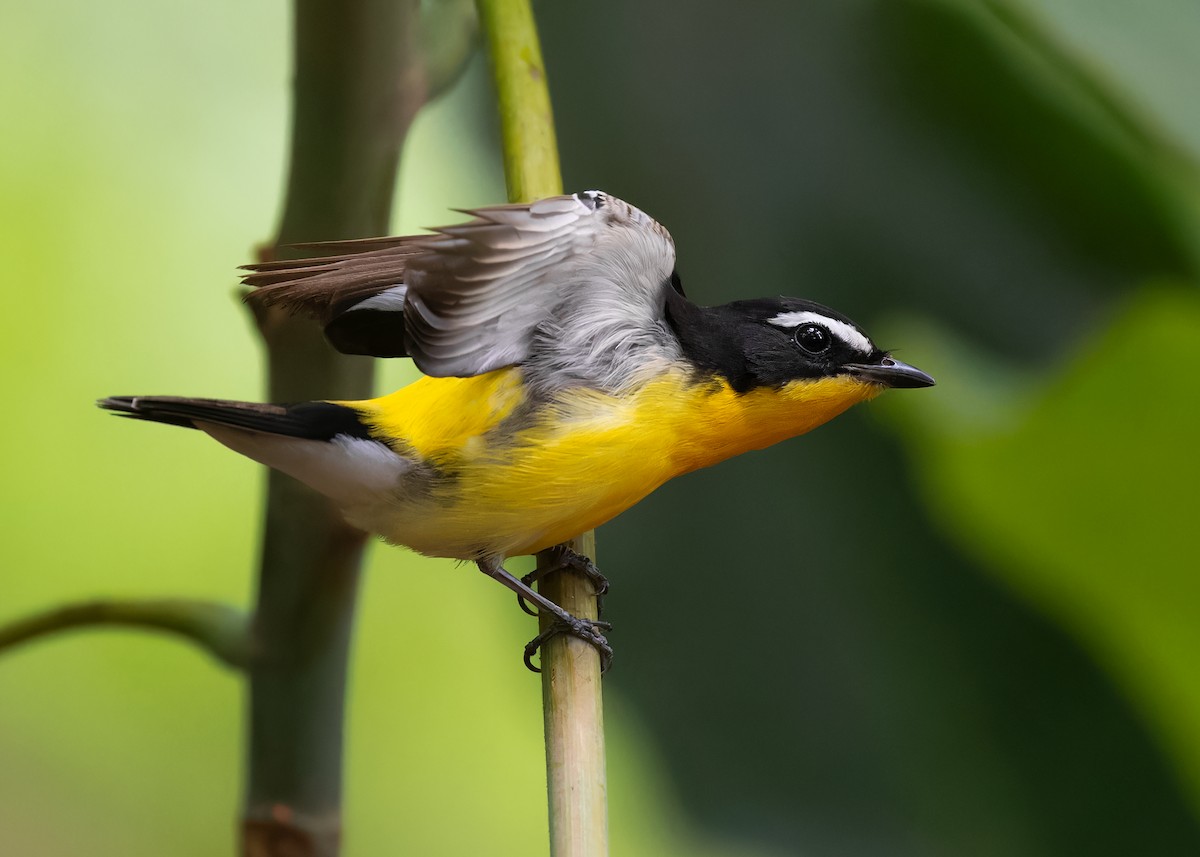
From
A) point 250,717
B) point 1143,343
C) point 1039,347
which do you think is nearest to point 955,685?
point 1039,347

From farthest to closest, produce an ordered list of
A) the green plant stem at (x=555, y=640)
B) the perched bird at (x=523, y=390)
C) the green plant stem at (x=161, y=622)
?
the green plant stem at (x=161, y=622) < the perched bird at (x=523, y=390) < the green plant stem at (x=555, y=640)

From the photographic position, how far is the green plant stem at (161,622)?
2.85ft

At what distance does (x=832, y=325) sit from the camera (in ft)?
3.09

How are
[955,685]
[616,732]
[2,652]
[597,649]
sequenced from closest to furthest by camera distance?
[597,649], [2,652], [955,685], [616,732]

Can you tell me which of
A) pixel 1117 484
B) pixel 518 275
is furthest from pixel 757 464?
pixel 518 275

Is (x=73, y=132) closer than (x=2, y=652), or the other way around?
(x=2, y=652)

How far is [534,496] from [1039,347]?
80cm

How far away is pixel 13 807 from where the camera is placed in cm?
187

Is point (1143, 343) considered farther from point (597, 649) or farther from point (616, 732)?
point (616, 732)

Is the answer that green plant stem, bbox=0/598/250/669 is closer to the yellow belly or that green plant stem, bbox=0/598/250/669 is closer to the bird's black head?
the yellow belly

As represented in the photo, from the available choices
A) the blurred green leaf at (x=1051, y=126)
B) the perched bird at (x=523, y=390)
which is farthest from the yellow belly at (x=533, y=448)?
the blurred green leaf at (x=1051, y=126)

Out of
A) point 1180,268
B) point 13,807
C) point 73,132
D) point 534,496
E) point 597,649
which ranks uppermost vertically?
point 73,132

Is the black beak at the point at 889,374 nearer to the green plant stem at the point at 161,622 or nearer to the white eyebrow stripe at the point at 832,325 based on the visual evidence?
the white eyebrow stripe at the point at 832,325

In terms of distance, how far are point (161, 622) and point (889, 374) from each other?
1.84 ft
